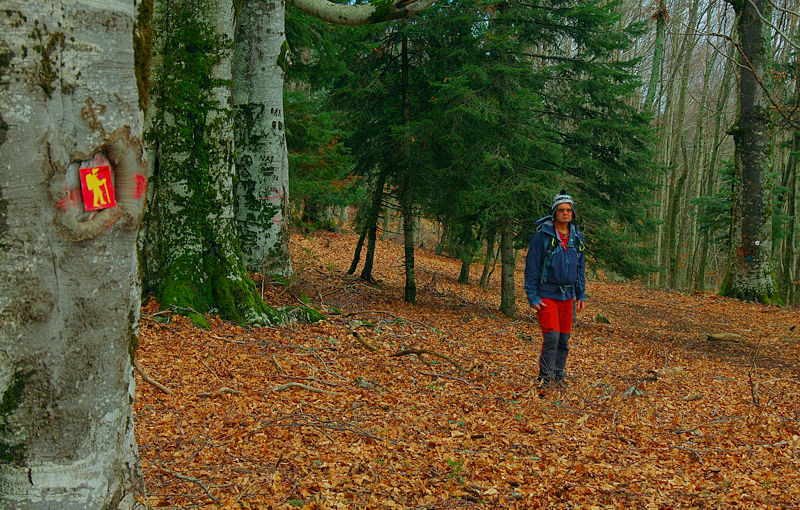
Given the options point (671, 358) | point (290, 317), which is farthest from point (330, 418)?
point (671, 358)

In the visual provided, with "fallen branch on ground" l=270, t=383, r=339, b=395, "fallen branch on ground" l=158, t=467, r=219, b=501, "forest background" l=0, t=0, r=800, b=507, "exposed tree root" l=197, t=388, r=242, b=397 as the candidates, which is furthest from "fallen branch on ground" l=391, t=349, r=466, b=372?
"fallen branch on ground" l=158, t=467, r=219, b=501

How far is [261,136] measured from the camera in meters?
7.55

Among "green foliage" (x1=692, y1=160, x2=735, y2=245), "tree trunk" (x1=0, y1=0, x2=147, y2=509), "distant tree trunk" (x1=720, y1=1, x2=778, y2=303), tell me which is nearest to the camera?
"tree trunk" (x1=0, y1=0, x2=147, y2=509)

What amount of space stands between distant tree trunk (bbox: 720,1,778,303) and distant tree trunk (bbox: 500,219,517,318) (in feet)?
24.5

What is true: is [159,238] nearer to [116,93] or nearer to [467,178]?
[116,93]

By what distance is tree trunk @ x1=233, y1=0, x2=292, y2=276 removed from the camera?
7418 millimetres

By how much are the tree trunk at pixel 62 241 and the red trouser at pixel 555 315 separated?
4612mm

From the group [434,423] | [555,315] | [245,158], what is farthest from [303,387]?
[245,158]

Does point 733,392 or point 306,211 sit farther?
point 306,211

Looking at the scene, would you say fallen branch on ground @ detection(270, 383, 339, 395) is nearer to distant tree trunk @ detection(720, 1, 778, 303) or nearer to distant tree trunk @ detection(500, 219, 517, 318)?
distant tree trunk @ detection(500, 219, 517, 318)

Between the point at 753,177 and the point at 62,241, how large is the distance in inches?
680

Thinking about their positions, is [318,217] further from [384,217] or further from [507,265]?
[507,265]

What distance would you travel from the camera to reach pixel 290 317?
22.9 ft

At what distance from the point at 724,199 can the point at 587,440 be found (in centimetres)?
1963
